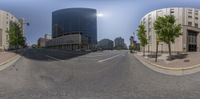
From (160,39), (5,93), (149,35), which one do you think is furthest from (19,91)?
(149,35)

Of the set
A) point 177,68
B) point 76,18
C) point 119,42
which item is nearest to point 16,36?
point 119,42

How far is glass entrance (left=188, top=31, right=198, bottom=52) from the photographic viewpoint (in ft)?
214

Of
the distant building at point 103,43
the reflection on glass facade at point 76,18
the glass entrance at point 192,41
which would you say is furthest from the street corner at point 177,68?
the glass entrance at point 192,41

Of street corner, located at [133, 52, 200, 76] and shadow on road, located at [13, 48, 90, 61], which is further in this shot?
shadow on road, located at [13, 48, 90, 61]

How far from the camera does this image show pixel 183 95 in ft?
31.2

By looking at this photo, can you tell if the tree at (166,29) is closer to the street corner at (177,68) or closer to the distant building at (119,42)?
the distant building at (119,42)

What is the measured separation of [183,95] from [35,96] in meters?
5.75

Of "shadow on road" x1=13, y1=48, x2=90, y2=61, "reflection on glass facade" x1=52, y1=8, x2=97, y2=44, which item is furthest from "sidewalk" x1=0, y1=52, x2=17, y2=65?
"reflection on glass facade" x1=52, y1=8, x2=97, y2=44

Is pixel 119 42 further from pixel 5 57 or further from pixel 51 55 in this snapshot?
pixel 5 57

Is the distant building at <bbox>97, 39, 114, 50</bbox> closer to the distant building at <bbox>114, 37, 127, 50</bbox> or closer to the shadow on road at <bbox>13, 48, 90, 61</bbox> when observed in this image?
the distant building at <bbox>114, 37, 127, 50</bbox>

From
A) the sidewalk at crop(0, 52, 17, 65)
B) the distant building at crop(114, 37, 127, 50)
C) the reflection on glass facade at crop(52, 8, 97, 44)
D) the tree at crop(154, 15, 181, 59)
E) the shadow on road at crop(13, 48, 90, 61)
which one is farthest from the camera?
the distant building at crop(114, 37, 127, 50)

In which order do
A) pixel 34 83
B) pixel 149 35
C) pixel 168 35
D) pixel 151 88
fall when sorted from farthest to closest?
pixel 149 35 → pixel 168 35 → pixel 34 83 → pixel 151 88

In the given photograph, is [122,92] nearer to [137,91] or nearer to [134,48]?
[137,91]

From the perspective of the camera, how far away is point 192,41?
6544cm
